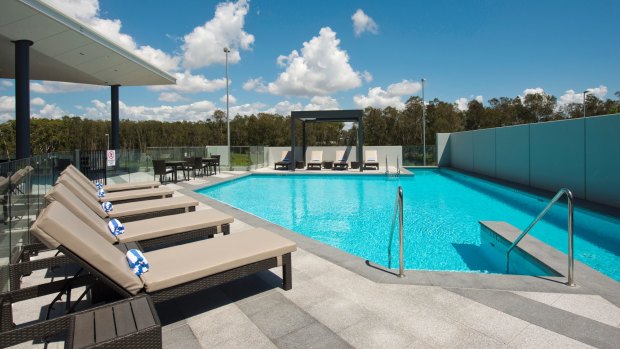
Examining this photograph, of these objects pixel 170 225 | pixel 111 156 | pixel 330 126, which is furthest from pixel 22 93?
pixel 330 126

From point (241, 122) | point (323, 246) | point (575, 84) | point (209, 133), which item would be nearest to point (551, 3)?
point (323, 246)

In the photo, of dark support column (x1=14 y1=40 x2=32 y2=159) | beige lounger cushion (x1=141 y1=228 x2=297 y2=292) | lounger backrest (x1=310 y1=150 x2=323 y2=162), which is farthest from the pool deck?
lounger backrest (x1=310 y1=150 x2=323 y2=162)

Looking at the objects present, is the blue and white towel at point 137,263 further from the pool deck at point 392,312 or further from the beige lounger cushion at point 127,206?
the beige lounger cushion at point 127,206

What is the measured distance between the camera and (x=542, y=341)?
221 centimetres

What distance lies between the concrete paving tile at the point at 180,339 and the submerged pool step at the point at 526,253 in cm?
334

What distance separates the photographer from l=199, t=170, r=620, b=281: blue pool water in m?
5.33

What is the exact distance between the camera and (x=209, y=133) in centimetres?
4397

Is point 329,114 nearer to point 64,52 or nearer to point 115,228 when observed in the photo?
point 64,52

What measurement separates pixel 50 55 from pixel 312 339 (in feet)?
43.6

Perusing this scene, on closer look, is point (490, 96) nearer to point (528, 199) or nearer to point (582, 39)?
point (582, 39)

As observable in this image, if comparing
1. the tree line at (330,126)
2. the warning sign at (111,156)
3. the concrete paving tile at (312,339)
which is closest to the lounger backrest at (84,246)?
the concrete paving tile at (312,339)

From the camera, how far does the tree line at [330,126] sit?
111 feet

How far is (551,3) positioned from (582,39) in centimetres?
1146

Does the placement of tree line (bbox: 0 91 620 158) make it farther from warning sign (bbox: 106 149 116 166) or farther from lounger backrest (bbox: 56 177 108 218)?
lounger backrest (bbox: 56 177 108 218)
